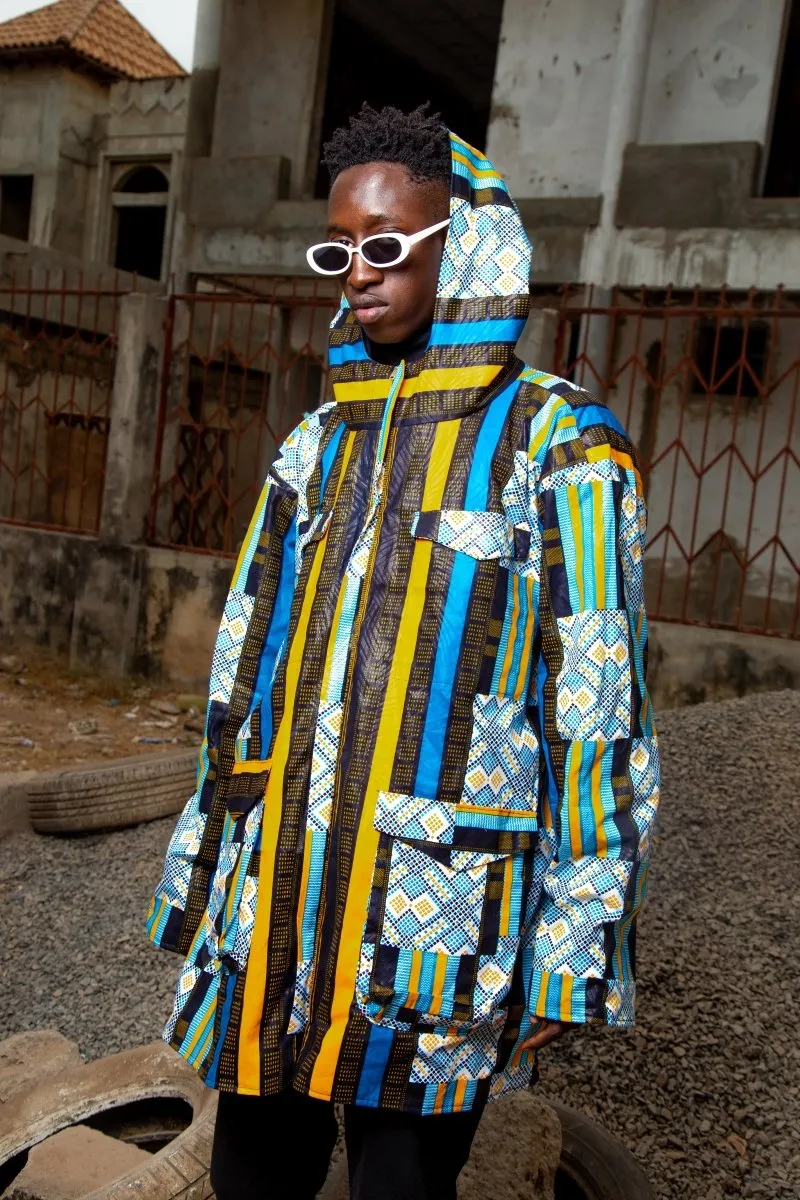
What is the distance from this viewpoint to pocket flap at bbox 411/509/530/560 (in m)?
1.63

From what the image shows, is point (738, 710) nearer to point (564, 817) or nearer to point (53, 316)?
point (564, 817)

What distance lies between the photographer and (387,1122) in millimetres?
1586

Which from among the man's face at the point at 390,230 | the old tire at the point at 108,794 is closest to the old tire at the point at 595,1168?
the man's face at the point at 390,230

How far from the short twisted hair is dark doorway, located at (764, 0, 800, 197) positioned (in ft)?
40.7

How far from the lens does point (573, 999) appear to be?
5.08 ft

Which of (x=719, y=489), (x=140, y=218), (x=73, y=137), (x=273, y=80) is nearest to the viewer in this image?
(x=719, y=489)

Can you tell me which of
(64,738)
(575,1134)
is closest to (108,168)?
(64,738)

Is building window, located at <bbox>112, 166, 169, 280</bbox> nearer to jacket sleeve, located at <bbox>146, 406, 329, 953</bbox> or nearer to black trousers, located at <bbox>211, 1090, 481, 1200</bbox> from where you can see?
jacket sleeve, located at <bbox>146, 406, 329, 953</bbox>

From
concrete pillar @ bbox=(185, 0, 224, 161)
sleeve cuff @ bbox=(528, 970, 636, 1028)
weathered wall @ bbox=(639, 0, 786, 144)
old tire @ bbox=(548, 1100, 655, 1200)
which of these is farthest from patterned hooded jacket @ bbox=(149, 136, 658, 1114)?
concrete pillar @ bbox=(185, 0, 224, 161)

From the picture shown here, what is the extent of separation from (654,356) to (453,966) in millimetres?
10534

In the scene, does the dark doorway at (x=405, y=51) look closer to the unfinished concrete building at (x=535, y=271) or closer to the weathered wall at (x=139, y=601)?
the unfinished concrete building at (x=535, y=271)

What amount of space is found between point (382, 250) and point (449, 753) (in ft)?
2.32

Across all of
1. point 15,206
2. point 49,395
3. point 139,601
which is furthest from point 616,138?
point 15,206

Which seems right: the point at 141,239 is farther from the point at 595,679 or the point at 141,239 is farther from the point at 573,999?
the point at 573,999
